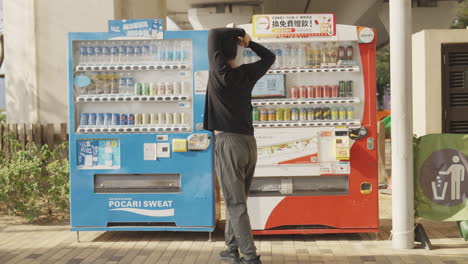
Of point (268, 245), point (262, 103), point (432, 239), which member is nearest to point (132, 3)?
point (262, 103)

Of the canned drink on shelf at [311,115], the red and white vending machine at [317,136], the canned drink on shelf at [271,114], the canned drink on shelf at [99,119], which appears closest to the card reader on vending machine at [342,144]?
the red and white vending machine at [317,136]

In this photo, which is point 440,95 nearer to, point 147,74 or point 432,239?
point 432,239

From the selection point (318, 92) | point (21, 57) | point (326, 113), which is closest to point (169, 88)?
point (318, 92)

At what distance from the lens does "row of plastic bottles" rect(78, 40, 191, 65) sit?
6117 millimetres

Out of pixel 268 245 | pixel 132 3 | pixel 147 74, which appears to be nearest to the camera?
pixel 268 245

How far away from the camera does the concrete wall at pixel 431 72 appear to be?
25.0ft

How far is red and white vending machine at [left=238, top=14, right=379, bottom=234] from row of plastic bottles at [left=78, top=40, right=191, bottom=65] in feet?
2.53

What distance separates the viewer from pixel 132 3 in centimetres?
1037

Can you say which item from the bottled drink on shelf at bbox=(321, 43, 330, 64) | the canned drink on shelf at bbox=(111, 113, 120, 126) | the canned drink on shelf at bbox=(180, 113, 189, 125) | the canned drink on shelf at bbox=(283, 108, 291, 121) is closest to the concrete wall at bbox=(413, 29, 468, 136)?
the bottled drink on shelf at bbox=(321, 43, 330, 64)

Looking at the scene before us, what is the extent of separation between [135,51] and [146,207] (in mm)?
1669

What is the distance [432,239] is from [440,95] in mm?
2495

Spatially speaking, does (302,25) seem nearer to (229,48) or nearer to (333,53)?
(333,53)

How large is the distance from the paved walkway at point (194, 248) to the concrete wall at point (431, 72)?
1638 millimetres

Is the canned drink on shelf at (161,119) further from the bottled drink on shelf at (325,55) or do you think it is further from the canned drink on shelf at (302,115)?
the bottled drink on shelf at (325,55)
